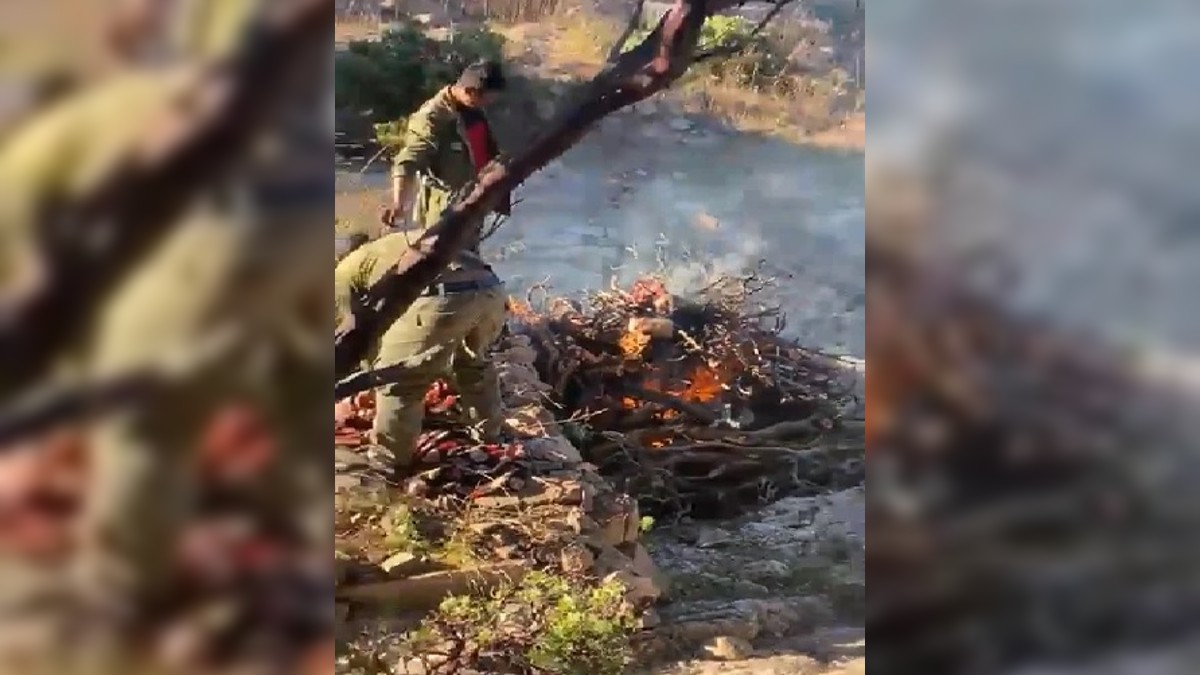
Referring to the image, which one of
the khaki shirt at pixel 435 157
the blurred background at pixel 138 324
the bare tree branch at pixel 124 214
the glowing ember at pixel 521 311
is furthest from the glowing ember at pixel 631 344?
the bare tree branch at pixel 124 214

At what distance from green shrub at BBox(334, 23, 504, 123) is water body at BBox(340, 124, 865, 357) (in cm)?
19

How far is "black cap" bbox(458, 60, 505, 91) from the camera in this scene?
1.54 m

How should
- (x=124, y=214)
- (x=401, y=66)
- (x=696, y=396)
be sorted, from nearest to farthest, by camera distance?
(x=124, y=214), (x=401, y=66), (x=696, y=396)

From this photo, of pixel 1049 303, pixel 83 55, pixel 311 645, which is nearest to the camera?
pixel 83 55

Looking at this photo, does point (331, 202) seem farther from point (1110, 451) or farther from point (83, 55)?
point (1110, 451)

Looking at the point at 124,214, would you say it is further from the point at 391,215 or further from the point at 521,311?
the point at 521,311

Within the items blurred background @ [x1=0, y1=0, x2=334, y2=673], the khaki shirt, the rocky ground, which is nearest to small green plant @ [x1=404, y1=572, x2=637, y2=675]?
the rocky ground

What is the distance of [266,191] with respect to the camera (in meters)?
1.34

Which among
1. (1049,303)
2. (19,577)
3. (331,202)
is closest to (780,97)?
(1049,303)

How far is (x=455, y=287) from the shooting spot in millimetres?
1558

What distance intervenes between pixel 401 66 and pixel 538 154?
0.75 feet

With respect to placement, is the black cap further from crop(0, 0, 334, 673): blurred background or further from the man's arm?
crop(0, 0, 334, 673): blurred background

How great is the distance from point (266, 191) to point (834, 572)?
1.00 m

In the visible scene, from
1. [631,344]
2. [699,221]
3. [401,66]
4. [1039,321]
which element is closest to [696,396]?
[631,344]
